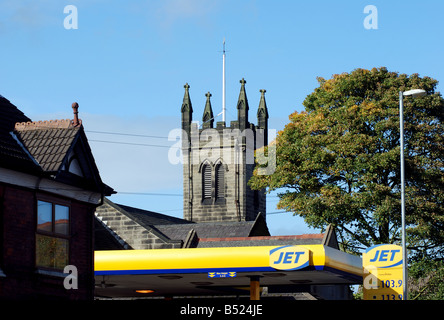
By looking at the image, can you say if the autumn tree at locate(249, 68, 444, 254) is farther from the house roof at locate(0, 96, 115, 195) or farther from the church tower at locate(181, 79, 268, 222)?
the church tower at locate(181, 79, 268, 222)

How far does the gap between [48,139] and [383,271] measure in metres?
14.2

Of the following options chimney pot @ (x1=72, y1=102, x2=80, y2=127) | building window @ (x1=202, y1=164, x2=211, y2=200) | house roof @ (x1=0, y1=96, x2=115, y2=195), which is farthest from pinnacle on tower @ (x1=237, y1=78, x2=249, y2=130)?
chimney pot @ (x1=72, y1=102, x2=80, y2=127)

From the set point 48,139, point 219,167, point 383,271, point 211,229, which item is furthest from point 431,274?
point 219,167

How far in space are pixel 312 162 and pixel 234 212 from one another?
35.9m

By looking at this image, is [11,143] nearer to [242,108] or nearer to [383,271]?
[383,271]

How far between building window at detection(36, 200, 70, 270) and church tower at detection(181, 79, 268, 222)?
6321 cm

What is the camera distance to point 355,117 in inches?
2009

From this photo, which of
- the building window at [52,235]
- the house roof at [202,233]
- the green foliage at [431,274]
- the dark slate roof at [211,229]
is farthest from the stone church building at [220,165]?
the building window at [52,235]

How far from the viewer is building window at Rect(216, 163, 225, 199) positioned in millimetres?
87688

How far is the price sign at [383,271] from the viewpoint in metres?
31.7

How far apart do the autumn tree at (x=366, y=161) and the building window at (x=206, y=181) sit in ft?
112
